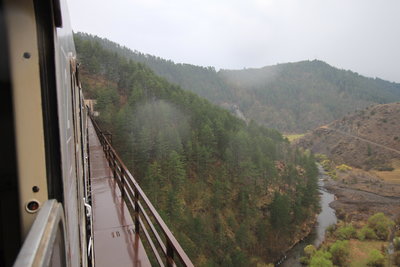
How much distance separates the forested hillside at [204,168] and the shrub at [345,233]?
5.44 metres

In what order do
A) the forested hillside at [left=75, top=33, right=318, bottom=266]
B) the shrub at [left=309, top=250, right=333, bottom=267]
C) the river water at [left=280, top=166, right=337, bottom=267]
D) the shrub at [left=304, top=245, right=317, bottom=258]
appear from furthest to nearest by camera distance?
the forested hillside at [left=75, top=33, right=318, bottom=266] < the river water at [left=280, top=166, right=337, bottom=267] < the shrub at [left=304, top=245, right=317, bottom=258] < the shrub at [left=309, top=250, right=333, bottom=267]

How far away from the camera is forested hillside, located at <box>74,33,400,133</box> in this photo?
471ft

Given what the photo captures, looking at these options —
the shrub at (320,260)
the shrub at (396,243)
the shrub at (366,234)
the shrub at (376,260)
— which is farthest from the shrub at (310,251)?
the shrub at (396,243)

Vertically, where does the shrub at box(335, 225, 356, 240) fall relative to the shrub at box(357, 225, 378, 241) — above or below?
above

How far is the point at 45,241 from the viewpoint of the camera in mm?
856

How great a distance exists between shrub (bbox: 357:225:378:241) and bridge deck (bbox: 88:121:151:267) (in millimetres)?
49807

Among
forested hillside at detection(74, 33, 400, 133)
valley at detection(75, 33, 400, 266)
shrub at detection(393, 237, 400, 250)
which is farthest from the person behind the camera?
forested hillside at detection(74, 33, 400, 133)

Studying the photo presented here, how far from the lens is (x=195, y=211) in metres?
48.6

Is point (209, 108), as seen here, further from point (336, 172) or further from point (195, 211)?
point (336, 172)

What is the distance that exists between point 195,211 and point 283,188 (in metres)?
19.9

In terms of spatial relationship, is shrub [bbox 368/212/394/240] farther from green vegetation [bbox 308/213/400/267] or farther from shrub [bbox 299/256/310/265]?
shrub [bbox 299/256/310/265]

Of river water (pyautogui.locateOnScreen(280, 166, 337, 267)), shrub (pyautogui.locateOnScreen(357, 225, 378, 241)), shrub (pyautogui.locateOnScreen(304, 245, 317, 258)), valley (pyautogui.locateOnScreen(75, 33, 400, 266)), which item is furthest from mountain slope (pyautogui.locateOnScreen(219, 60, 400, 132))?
shrub (pyautogui.locateOnScreen(304, 245, 317, 258))

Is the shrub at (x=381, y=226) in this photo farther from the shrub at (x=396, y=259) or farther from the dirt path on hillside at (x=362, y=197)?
the shrub at (x=396, y=259)

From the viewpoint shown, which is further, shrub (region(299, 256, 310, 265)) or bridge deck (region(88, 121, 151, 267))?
shrub (region(299, 256, 310, 265))
